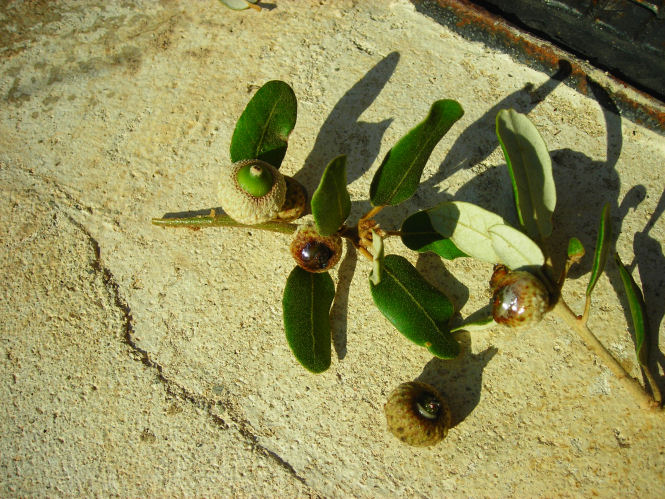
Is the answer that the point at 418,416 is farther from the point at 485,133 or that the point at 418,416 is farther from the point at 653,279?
the point at 485,133

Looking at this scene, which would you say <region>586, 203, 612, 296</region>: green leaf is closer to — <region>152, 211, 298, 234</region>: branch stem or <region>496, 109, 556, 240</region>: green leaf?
<region>496, 109, 556, 240</region>: green leaf

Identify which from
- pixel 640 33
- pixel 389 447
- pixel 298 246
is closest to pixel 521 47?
pixel 640 33

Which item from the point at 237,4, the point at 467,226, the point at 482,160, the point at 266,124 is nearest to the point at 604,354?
the point at 467,226

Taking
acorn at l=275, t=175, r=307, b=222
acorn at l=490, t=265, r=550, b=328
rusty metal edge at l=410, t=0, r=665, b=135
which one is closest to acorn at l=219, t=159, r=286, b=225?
acorn at l=275, t=175, r=307, b=222

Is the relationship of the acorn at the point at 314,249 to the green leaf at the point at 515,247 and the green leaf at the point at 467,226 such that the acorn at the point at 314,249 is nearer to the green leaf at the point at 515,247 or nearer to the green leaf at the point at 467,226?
the green leaf at the point at 467,226

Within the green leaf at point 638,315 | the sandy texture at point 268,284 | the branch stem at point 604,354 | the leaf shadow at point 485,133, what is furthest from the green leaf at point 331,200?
the green leaf at point 638,315

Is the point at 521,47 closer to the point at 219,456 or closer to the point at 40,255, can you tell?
the point at 219,456
